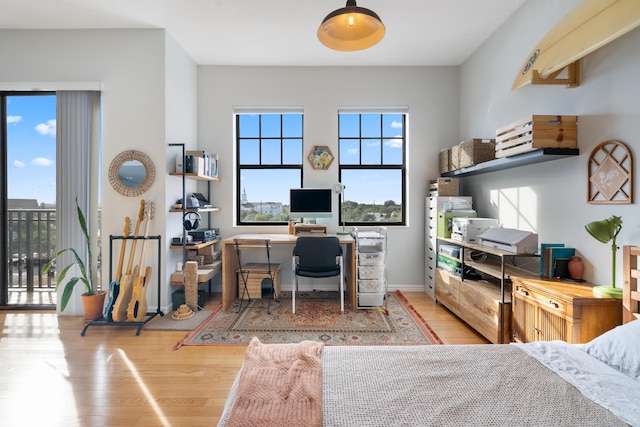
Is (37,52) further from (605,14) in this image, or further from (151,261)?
(605,14)

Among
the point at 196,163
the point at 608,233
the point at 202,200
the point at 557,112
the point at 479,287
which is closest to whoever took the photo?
the point at 608,233

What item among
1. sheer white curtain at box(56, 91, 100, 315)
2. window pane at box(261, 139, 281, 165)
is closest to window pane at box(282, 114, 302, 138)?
window pane at box(261, 139, 281, 165)

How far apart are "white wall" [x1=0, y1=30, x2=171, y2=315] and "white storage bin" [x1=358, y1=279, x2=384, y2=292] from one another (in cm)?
239

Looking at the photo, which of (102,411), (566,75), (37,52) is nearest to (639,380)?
(566,75)

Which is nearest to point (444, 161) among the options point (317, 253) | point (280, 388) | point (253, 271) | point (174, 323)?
point (317, 253)

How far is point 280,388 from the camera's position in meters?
1.04

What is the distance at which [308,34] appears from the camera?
3146mm

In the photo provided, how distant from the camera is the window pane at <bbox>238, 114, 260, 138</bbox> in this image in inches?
158

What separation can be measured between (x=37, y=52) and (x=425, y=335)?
4.75 meters

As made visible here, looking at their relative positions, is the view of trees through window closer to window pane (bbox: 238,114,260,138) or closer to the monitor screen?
window pane (bbox: 238,114,260,138)

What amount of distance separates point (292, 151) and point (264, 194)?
0.69m

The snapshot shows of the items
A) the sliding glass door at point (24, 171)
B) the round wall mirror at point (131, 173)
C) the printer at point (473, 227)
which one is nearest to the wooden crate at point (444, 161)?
the printer at point (473, 227)

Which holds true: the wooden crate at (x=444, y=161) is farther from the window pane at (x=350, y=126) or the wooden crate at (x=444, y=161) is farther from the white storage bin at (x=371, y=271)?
the white storage bin at (x=371, y=271)

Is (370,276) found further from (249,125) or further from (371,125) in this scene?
(249,125)
